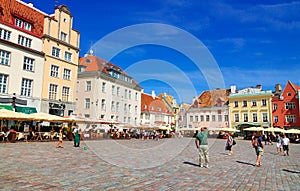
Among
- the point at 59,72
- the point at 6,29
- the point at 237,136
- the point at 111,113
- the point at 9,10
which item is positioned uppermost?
the point at 9,10

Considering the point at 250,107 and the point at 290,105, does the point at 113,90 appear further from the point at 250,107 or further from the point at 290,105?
the point at 290,105

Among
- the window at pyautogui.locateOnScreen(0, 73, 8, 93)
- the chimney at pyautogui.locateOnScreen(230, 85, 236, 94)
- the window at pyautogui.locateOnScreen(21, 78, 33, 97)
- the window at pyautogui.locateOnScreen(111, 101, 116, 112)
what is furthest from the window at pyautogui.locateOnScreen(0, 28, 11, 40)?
the chimney at pyautogui.locateOnScreen(230, 85, 236, 94)

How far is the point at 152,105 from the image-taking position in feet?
204

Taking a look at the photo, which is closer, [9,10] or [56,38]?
[9,10]

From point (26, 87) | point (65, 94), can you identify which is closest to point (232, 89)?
point (65, 94)

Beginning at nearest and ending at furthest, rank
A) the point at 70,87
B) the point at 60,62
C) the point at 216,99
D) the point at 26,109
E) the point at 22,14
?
1. the point at 26,109
2. the point at 22,14
3. the point at 60,62
4. the point at 70,87
5. the point at 216,99

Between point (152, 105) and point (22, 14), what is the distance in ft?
119

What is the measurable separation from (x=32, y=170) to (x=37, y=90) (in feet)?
81.0

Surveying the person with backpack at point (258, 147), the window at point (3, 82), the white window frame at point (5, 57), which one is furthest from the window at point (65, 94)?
the person with backpack at point (258, 147)

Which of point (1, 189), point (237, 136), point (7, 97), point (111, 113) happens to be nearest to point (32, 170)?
point (1, 189)

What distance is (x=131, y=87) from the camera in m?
51.8

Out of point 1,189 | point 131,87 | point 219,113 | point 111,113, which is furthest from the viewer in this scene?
point 219,113

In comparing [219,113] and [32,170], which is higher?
[219,113]

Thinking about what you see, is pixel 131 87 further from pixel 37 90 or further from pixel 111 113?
pixel 37 90
